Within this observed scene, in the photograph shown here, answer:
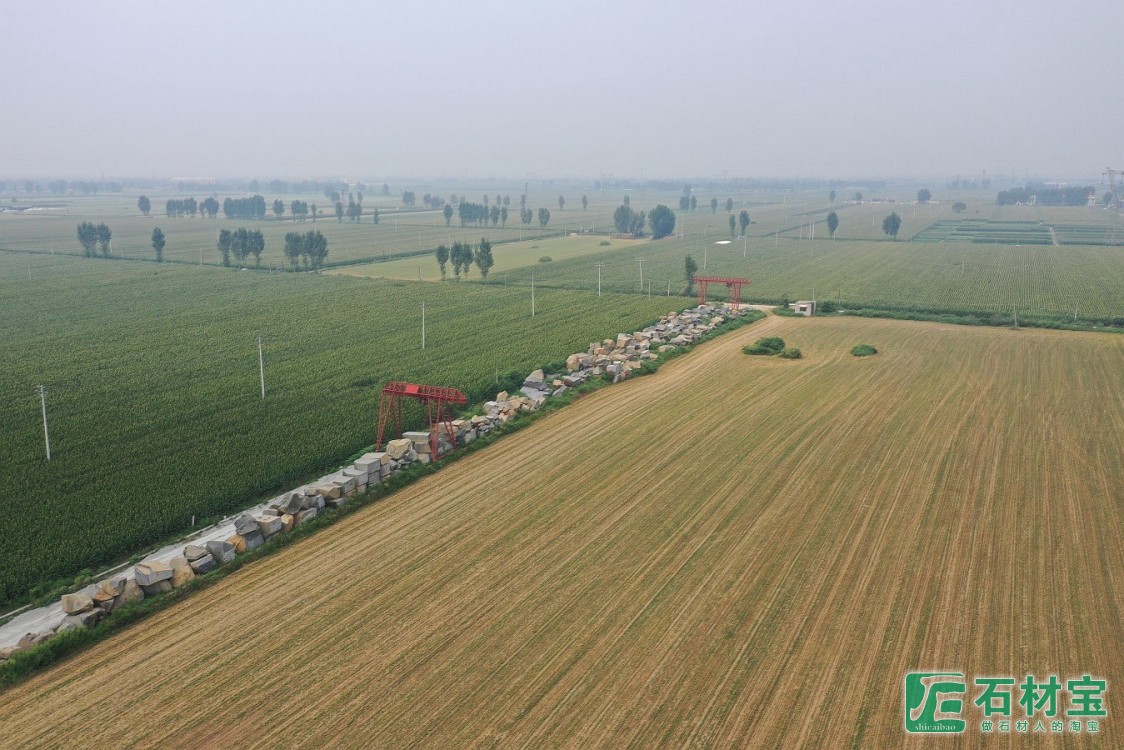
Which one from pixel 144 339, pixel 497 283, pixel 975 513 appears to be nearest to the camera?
pixel 975 513

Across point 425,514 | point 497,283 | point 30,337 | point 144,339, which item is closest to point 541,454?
point 425,514

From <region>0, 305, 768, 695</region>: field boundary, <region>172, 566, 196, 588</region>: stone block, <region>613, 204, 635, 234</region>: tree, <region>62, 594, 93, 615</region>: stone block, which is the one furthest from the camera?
<region>613, 204, 635, 234</region>: tree

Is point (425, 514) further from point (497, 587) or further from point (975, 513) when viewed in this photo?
point (975, 513)

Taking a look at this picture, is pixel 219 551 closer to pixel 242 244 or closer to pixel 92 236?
pixel 242 244

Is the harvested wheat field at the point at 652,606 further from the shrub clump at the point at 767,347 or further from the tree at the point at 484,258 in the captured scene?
the tree at the point at 484,258

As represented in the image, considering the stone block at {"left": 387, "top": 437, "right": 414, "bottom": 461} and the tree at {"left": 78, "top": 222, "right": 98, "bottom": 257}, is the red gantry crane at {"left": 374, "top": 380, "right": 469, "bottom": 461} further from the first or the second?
the tree at {"left": 78, "top": 222, "right": 98, "bottom": 257}

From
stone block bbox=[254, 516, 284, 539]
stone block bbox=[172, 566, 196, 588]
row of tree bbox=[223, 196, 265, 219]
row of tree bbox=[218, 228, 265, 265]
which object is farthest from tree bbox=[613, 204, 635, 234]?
stone block bbox=[172, 566, 196, 588]
